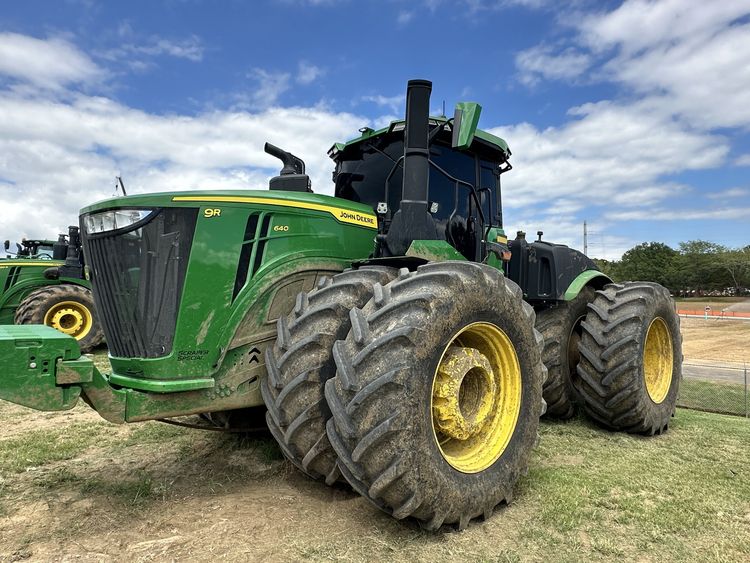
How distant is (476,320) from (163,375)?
184 centimetres

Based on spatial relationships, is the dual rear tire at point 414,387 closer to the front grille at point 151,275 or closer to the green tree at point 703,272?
the front grille at point 151,275

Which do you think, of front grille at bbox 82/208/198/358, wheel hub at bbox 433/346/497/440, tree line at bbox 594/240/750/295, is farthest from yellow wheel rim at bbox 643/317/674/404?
→ tree line at bbox 594/240/750/295

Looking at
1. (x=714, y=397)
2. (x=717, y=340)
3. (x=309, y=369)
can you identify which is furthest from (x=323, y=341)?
(x=717, y=340)

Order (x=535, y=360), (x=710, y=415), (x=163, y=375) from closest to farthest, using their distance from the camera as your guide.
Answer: (x=163, y=375), (x=535, y=360), (x=710, y=415)

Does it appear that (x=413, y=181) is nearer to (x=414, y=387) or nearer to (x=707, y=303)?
(x=414, y=387)

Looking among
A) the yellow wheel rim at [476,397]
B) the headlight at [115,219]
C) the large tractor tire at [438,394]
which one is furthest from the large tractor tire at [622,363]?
the headlight at [115,219]

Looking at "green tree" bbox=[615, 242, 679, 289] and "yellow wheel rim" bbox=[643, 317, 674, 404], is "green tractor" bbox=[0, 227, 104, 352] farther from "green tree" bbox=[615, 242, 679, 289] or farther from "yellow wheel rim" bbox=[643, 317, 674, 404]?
"green tree" bbox=[615, 242, 679, 289]

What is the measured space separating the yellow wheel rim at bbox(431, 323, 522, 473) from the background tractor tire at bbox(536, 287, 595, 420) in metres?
1.91

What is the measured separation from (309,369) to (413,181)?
160cm

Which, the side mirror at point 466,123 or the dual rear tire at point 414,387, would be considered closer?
the dual rear tire at point 414,387

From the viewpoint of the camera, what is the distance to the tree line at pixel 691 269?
67.4 m

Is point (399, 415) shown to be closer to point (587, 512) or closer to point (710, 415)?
point (587, 512)

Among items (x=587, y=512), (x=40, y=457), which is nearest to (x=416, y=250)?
(x=587, y=512)

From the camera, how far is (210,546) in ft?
9.25
